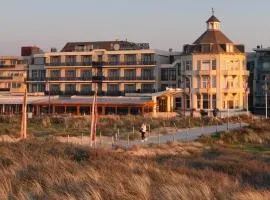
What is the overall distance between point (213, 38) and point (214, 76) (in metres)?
5.56

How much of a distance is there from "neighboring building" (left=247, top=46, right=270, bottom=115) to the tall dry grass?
62.2 metres

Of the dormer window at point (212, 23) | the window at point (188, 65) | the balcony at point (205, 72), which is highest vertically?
the dormer window at point (212, 23)

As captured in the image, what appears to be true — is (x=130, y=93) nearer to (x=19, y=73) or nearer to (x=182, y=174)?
(x=19, y=73)

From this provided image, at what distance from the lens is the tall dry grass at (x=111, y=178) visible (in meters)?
12.7

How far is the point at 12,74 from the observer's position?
314 feet

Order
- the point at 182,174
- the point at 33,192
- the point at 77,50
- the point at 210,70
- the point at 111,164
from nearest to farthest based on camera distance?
1. the point at 33,192
2. the point at 182,174
3. the point at 111,164
4. the point at 210,70
5. the point at 77,50

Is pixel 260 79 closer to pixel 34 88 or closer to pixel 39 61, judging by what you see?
pixel 34 88

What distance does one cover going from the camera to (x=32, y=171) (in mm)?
16078

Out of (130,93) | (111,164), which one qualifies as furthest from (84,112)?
(111,164)

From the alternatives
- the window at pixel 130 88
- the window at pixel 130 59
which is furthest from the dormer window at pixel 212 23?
the window at pixel 130 88

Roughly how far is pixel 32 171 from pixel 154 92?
67040 mm

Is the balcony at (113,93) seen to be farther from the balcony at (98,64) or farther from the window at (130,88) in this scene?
the balcony at (98,64)

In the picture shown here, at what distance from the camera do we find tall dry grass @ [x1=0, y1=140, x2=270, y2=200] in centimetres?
1271

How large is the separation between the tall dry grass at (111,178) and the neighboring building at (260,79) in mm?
62242
